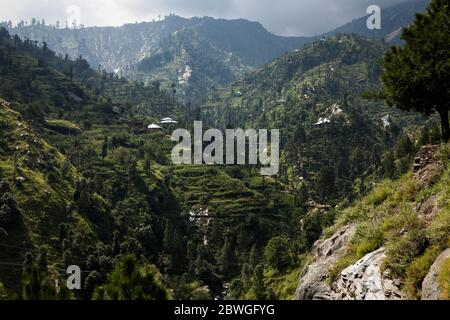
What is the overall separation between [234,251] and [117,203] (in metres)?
39.3

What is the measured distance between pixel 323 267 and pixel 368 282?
8317 mm

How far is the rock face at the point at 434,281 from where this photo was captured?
17.4 m

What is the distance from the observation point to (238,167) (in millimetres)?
196375

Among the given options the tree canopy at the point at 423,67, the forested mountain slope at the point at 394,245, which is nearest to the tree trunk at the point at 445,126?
the tree canopy at the point at 423,67

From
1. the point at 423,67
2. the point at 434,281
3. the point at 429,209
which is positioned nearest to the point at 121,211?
the point at 423,67

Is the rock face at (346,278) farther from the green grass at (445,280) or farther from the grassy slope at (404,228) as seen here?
the green grass at (445,280)

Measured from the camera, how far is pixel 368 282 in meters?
22.0

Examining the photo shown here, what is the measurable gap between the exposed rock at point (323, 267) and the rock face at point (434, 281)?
805 centimetres

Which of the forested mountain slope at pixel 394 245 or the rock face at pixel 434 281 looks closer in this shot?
the rock face at pixel 434 281

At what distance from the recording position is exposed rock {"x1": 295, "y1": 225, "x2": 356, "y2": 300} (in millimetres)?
27438

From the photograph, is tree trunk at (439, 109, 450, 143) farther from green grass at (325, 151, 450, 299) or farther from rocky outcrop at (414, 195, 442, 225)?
rocky outcrop at (414, 195, 442, 225)

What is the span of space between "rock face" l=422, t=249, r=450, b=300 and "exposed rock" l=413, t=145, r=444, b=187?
10.0 metres
